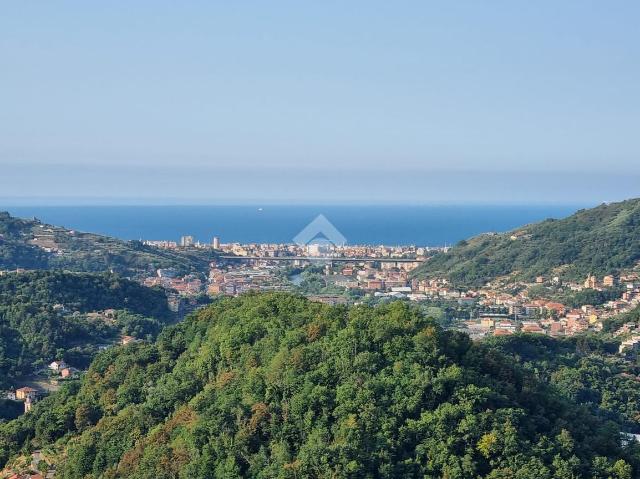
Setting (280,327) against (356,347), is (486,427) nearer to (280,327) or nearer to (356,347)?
(356,347)

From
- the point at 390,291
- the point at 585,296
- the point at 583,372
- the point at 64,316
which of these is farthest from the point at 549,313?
the point at 64,316

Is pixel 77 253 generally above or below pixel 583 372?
below

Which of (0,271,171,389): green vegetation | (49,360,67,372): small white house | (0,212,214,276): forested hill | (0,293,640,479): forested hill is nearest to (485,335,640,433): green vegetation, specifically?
(0,293,640,479): forested hill

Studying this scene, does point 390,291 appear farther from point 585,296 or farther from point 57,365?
point 57,365

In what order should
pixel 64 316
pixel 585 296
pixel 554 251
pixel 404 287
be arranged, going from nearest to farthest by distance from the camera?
pixel 64 316 < pixel 585 296 < pixel 404 287 < pixel 554 251

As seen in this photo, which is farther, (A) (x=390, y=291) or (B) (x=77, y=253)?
(B) (x=77, y=253)

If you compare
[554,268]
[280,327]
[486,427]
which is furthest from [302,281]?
[486,427]

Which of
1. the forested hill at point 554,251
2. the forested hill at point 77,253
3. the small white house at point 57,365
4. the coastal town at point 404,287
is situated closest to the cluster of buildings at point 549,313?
the coastal town at point 404,287
